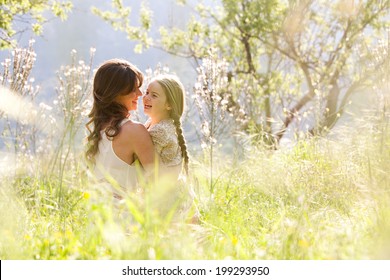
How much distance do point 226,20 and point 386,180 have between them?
10164mm

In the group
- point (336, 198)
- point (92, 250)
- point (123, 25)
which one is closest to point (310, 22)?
point (123, 25)

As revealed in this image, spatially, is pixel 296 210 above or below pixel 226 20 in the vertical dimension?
below

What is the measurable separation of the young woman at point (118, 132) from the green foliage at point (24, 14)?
168 inches

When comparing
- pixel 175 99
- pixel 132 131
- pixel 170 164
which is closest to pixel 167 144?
pixel 170 164

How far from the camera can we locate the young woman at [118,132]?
3.41 meters

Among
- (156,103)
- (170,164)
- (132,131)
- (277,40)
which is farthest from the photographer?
(277,40)

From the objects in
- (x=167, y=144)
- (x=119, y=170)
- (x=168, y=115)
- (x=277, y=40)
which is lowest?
(x=119, y=170)

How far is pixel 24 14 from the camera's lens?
8336 mm

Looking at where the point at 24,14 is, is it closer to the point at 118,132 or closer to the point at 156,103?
the point at 156,103

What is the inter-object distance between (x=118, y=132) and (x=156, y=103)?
19.5 inches

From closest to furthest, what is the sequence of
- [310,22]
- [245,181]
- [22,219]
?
[22,219] < [245,181] < [310,22]

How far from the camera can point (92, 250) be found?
7.55 ft
